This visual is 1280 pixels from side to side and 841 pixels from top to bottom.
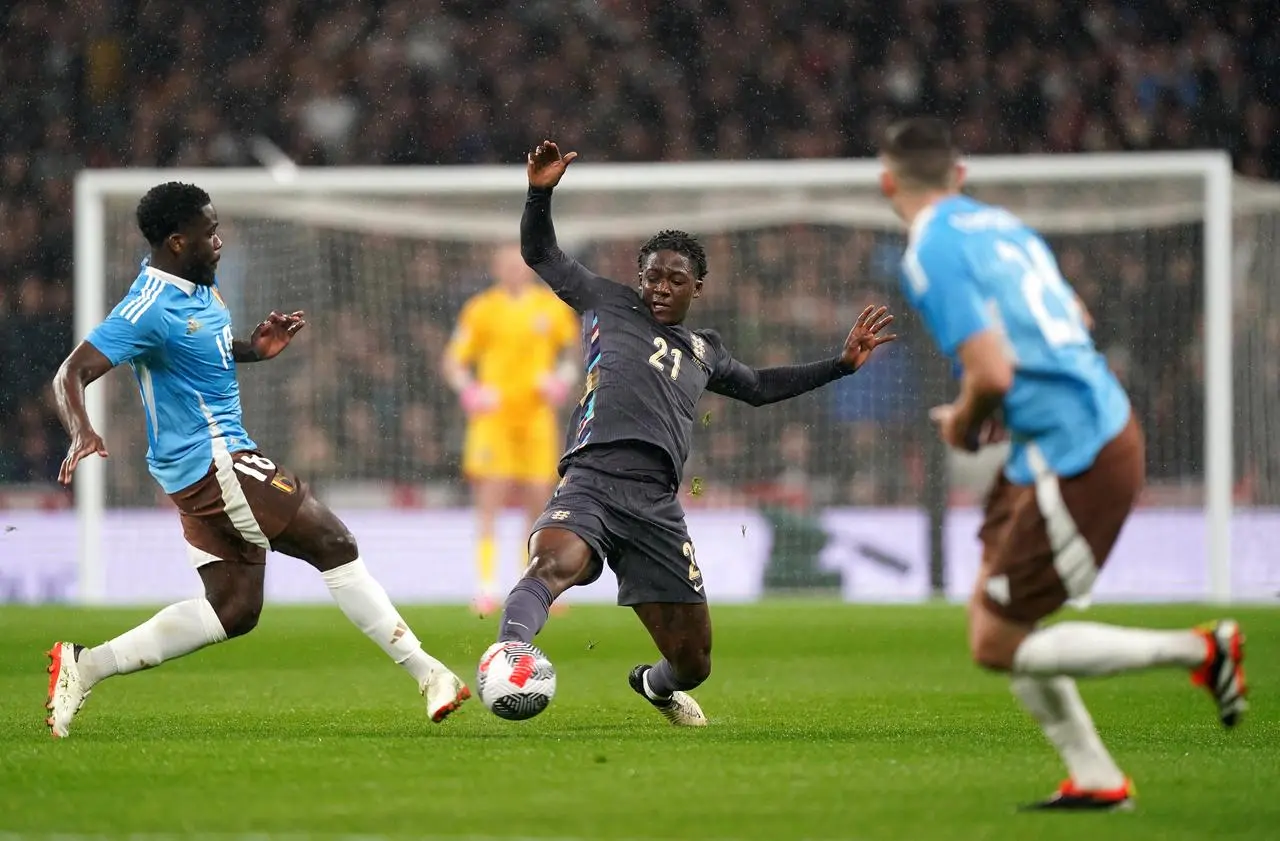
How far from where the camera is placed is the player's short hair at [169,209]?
678 cm

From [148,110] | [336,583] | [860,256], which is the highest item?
[148,110]

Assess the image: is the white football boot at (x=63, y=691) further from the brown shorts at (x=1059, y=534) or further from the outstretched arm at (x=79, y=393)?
the brown shorts at (x=1059, y=534)

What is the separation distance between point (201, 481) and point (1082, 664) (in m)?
3.38

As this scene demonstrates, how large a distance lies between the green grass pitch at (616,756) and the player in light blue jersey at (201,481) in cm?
30

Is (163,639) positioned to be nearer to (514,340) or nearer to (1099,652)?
(1099,652)

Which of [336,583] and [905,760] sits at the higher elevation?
[336,583]

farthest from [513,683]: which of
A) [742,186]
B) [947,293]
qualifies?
[742,186]

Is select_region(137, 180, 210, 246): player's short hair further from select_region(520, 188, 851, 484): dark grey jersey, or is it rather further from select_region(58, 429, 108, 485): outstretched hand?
select_region(520, 188, 851, 484): dark grey jersey

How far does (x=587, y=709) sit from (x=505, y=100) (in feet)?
49.5

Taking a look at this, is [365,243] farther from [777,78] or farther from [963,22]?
[963,22]

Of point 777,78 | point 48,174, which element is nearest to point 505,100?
point 777,78

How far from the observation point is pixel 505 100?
21938mm

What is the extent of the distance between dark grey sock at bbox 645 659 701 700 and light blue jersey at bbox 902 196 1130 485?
243 centimetres

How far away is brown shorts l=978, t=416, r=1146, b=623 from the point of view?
4.70 meters
